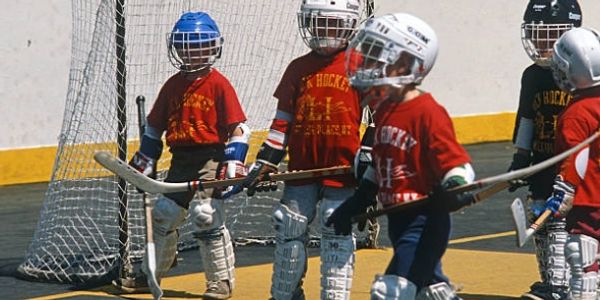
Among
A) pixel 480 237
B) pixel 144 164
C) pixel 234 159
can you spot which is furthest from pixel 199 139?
pixel 480 237

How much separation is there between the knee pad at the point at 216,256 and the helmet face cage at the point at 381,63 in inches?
94.8

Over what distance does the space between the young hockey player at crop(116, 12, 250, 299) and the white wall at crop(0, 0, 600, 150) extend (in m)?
6.47

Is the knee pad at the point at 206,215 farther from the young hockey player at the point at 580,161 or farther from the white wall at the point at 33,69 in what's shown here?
the white wall at the point at 33,69

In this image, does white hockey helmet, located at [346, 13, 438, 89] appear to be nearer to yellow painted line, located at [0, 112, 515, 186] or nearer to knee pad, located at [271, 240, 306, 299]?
knee pad, located at [271, 240, 306, 299]

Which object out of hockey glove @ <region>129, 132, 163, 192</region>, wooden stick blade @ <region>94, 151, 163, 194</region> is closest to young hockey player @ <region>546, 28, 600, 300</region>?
wooden stick blade @ <region>94, 151, 163, 194</region>

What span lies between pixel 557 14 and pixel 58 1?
767cm

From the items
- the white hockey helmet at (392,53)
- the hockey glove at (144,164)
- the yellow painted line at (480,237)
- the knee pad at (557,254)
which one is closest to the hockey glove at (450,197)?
Answer: the white hockey helmet at (392,53)

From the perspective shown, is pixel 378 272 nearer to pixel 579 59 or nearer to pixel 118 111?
pixel 118 111

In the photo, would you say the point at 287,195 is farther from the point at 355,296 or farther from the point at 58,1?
the point at 58,1

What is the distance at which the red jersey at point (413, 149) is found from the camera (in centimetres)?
602

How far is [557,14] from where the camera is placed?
26.5 feet

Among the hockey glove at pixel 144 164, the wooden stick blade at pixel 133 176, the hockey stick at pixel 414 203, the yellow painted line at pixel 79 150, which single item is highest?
the hockey stick at pixel 414 203

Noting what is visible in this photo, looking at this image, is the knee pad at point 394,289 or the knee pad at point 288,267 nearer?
the knee pad at point 394,289

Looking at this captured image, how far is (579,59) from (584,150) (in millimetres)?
461
